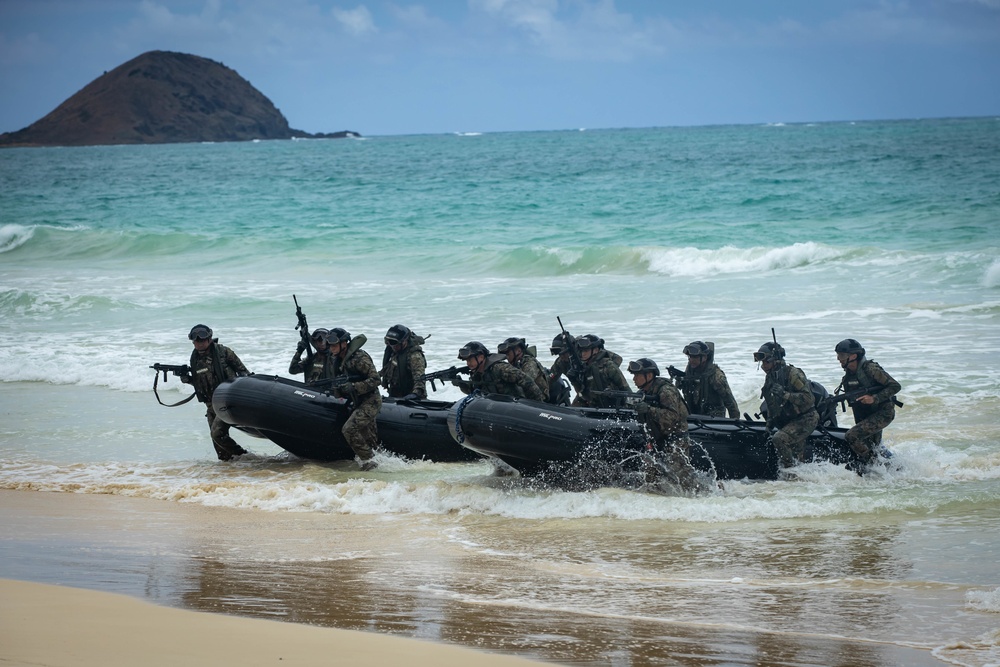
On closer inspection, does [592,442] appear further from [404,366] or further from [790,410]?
[404,366]

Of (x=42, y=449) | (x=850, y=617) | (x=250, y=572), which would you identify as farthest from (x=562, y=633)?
(x=42, y=449)

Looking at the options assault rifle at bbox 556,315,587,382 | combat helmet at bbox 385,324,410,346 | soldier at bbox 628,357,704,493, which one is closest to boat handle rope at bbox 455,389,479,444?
assault rifle at bbox 556,315,587,382

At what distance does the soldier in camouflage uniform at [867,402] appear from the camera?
34.2 ft

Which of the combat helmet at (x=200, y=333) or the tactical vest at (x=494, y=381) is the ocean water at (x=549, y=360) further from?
the combat helmet at (x=200, y=333)

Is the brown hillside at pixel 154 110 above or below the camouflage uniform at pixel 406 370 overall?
above

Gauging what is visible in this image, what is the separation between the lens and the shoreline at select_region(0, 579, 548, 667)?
229 inches

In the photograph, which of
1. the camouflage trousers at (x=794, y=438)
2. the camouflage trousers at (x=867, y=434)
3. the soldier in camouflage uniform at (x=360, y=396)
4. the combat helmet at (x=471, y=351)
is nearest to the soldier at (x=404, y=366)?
the soldier in camouflage uniform at (x=360, y=396)

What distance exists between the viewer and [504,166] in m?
66.3

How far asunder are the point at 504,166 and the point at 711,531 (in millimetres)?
58487

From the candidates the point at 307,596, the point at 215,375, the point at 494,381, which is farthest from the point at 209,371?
the point at 307,596

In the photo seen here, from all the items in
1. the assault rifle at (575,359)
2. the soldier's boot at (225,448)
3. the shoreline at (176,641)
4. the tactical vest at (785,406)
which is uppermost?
the assault rifle at (575,359)

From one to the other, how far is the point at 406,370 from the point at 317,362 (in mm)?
903

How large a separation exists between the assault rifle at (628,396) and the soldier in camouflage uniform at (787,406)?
1.13m

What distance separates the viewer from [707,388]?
36.7 feet
